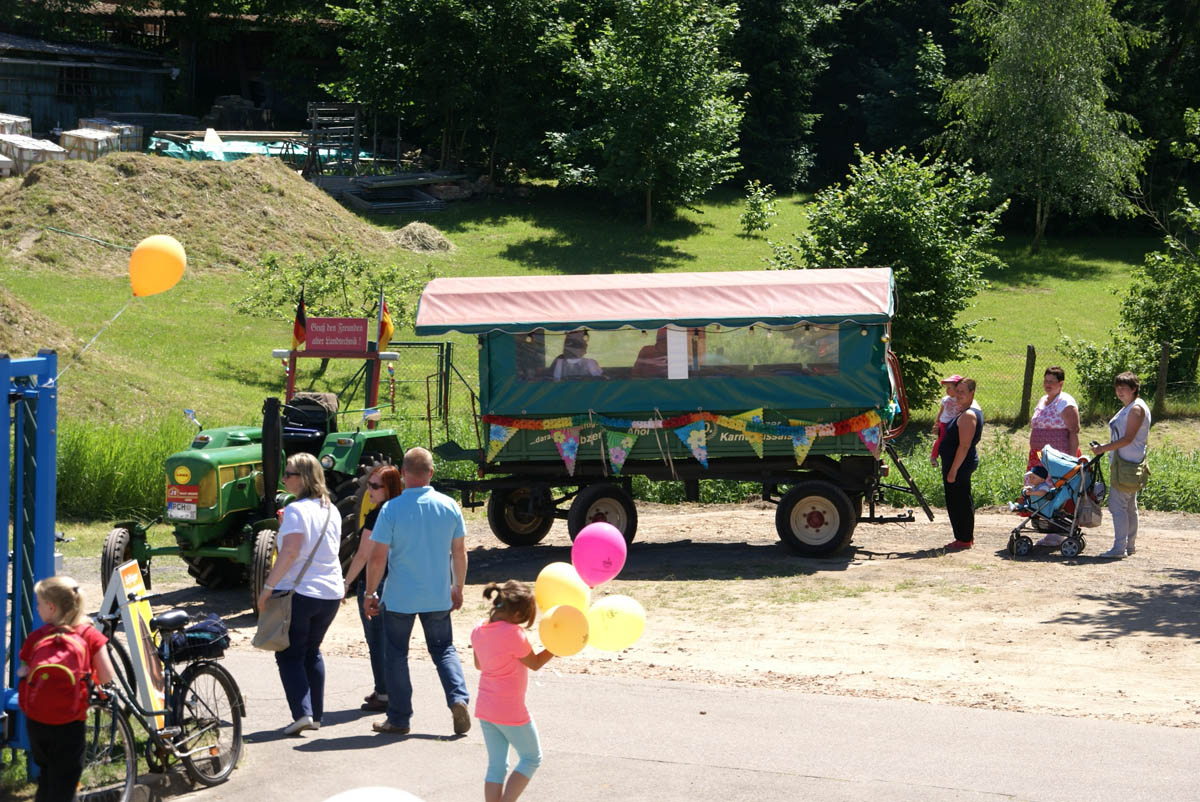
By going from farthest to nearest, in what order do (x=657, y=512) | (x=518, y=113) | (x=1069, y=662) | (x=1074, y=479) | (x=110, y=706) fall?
(x=518, y=113) < (x=657, y=512) < (x=1074, y=479) < (x=1069, y=662) < (x=110, y=706)

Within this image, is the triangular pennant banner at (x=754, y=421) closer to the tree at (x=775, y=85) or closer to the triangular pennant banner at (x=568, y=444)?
the triangular pennant banner at (x=568, y=444)

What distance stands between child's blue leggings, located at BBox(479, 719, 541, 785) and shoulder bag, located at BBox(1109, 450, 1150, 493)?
8.92m

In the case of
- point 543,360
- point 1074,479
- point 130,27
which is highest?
point 130,27

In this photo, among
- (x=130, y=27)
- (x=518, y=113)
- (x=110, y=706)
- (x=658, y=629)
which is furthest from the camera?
(x=130, y=27)

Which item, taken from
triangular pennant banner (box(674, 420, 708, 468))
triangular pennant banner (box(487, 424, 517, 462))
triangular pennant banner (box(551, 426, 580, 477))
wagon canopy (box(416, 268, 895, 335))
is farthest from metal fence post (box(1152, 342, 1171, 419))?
triangular pennant banner (box(487, 424, 517, 462))

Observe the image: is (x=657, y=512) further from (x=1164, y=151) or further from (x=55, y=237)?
(x=1164, y=151)

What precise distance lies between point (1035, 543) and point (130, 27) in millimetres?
45825

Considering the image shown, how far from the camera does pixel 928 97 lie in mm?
45156

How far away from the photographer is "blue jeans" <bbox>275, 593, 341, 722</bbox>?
784 cm

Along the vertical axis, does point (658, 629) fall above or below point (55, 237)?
below

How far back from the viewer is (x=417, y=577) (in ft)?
25.3

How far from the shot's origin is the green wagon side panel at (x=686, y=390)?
13578 millimetres

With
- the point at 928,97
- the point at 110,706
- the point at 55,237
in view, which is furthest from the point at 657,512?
the point at 928,97

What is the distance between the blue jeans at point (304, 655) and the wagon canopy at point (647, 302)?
565 cm
